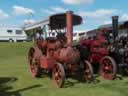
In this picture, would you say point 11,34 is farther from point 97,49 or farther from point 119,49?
point 119,49

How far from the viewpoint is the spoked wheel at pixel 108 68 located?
12316mm

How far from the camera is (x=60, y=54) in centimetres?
1190

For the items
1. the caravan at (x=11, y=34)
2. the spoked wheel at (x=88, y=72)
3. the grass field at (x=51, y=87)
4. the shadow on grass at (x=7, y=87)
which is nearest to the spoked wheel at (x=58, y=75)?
the grass field at (x=51, y=87)

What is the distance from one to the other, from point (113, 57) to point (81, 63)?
1828 mm

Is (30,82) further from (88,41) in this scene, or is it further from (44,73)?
(88,41)

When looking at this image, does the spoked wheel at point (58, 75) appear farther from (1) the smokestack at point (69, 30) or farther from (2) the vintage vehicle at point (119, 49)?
(2) the vintage vehicle at point (119, 49)

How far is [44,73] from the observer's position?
48.4ft

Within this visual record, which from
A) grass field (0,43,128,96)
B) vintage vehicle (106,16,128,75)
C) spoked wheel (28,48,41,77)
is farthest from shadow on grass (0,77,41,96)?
vintage vehicle (106,16,128,75)

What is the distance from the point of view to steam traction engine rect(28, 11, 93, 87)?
11.6m

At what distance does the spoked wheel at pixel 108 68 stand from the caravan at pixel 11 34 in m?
40.5

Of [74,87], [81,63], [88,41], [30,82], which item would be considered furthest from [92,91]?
[88,41]

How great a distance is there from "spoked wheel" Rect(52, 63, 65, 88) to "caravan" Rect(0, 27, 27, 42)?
41697mm

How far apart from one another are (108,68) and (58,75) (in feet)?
7.17

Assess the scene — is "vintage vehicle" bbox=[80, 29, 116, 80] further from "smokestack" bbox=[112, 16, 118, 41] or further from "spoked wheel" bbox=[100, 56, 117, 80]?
"smokestack" bbox=[112, 16, 118, 41]
